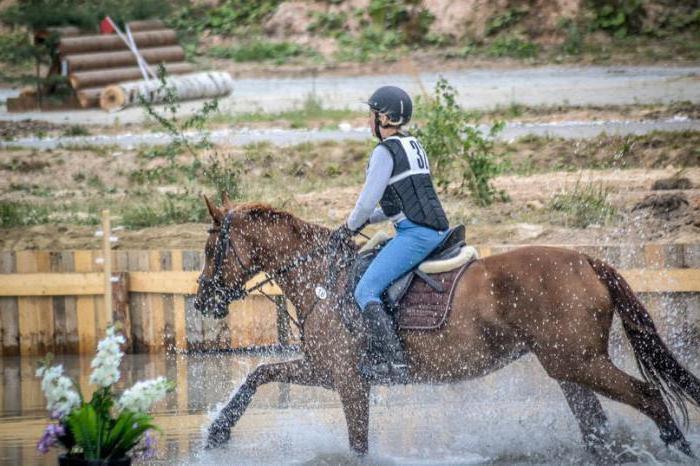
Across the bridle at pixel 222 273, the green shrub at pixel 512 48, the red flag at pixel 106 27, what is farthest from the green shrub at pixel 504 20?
the bridle at pixel 222 273

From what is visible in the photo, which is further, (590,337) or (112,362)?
(590,337)

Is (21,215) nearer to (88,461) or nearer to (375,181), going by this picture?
(375,181)

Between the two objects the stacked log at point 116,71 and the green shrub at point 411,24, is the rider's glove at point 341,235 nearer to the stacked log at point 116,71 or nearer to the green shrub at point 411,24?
the stacked log at point 116,71

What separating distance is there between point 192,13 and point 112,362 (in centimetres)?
2858

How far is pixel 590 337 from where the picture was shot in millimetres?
9766

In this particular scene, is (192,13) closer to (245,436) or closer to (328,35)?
(328,35)

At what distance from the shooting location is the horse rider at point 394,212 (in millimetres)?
9992

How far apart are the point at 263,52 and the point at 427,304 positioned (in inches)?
943

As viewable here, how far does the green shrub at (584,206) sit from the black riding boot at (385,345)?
619 centimetres

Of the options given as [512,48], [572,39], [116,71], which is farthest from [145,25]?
[572,39]

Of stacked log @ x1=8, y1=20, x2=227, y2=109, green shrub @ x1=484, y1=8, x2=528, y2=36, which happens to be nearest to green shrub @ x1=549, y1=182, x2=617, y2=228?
stacked log @ x1=8, y1=20, x2=227, y2=109

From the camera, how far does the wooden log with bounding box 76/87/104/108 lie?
27734 millimetres

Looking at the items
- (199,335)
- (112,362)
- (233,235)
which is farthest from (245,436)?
(199,335)

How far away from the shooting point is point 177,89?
27516 millimetres
